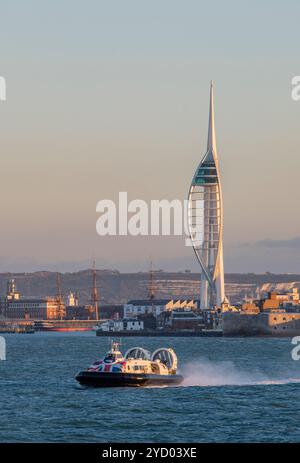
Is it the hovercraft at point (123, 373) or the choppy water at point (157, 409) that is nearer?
the choppy water at point (157, 409)

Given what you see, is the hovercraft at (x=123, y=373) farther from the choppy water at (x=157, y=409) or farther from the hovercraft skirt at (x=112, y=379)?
the choppy water at (x=157, y=409)

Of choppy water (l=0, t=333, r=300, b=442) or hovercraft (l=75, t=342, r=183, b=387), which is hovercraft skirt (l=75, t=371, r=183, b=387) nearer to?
hovercraft (l=75, t=342, r=183, b=387)

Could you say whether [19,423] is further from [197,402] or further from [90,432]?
[197,402]

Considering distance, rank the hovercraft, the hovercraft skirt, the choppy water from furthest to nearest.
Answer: the hovercraft, the hovercraft skirt, the choppy water

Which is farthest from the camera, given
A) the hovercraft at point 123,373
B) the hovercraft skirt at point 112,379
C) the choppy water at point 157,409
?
the hovercraft at point 123,373

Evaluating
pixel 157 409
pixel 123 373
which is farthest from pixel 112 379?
pixel 157 409

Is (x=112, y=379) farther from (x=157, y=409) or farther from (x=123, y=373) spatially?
(x=157, y=409)

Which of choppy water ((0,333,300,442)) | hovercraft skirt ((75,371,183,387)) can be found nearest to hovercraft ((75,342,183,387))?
hovercraft skirt ((75,371,183,387))

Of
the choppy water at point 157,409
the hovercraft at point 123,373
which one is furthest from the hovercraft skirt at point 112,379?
the choppy water at point 157,409

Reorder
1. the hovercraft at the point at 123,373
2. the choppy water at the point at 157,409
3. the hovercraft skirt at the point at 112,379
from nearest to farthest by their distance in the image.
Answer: the choppy water at the point at 157,409 → the hovercraft skirt at the point at 112,379 → the hovercraft at the point at 123,373

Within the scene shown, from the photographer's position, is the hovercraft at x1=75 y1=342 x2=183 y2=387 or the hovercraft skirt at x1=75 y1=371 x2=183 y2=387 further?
the hovercraft at x1=75 y1=342 x2=183 y2=387
